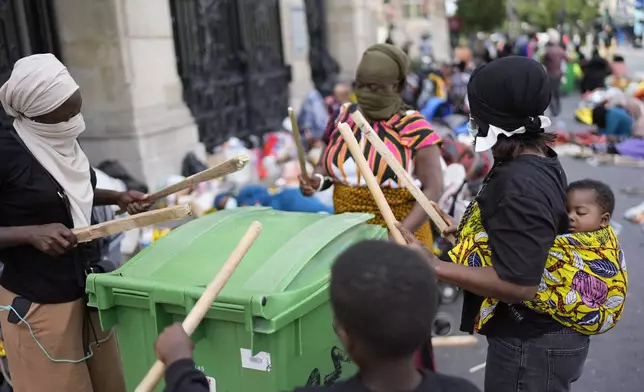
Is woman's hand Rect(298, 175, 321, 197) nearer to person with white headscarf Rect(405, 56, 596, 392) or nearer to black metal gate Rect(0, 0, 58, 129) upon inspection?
person with white headscarf Rect(405, 56, 596, 392)

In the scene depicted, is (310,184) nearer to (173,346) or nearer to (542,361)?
(542,361)

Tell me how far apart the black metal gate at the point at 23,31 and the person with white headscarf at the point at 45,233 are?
342 cm

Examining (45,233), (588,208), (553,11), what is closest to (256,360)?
(45,233)

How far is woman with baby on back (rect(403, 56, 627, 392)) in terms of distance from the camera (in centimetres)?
177

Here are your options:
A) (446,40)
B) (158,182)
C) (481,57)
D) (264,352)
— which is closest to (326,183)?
(264,352)

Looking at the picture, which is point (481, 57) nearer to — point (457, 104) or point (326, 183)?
point (457, 104)

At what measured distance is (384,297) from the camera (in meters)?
1.28

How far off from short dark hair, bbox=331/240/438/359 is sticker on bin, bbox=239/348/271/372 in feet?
2.32

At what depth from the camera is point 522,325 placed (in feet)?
6.53

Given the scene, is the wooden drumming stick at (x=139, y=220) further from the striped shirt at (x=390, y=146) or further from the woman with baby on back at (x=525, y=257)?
the striped shirt at (x=390, y=146)

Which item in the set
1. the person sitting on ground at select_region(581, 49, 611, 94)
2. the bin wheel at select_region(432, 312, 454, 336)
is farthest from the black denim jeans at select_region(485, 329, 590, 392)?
the person sitting on ground at select_region(581, 49, 611, 94)

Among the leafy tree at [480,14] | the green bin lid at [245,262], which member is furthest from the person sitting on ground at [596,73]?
the leafy tree at [480,14]

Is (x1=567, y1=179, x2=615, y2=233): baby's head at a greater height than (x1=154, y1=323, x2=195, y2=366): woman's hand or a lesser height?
greater

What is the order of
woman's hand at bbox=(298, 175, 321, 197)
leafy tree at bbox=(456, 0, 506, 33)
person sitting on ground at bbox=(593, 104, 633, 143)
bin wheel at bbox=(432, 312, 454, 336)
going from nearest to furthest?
woman's hand at bbox=(298, 175, 321, 197) < bin wheel at bbox=(432, 312, 454, 336) < person sitting on ground at bbox=(593, 104, 633, 143) < leafy tree at bbox=(456, 0, 506, 33)
